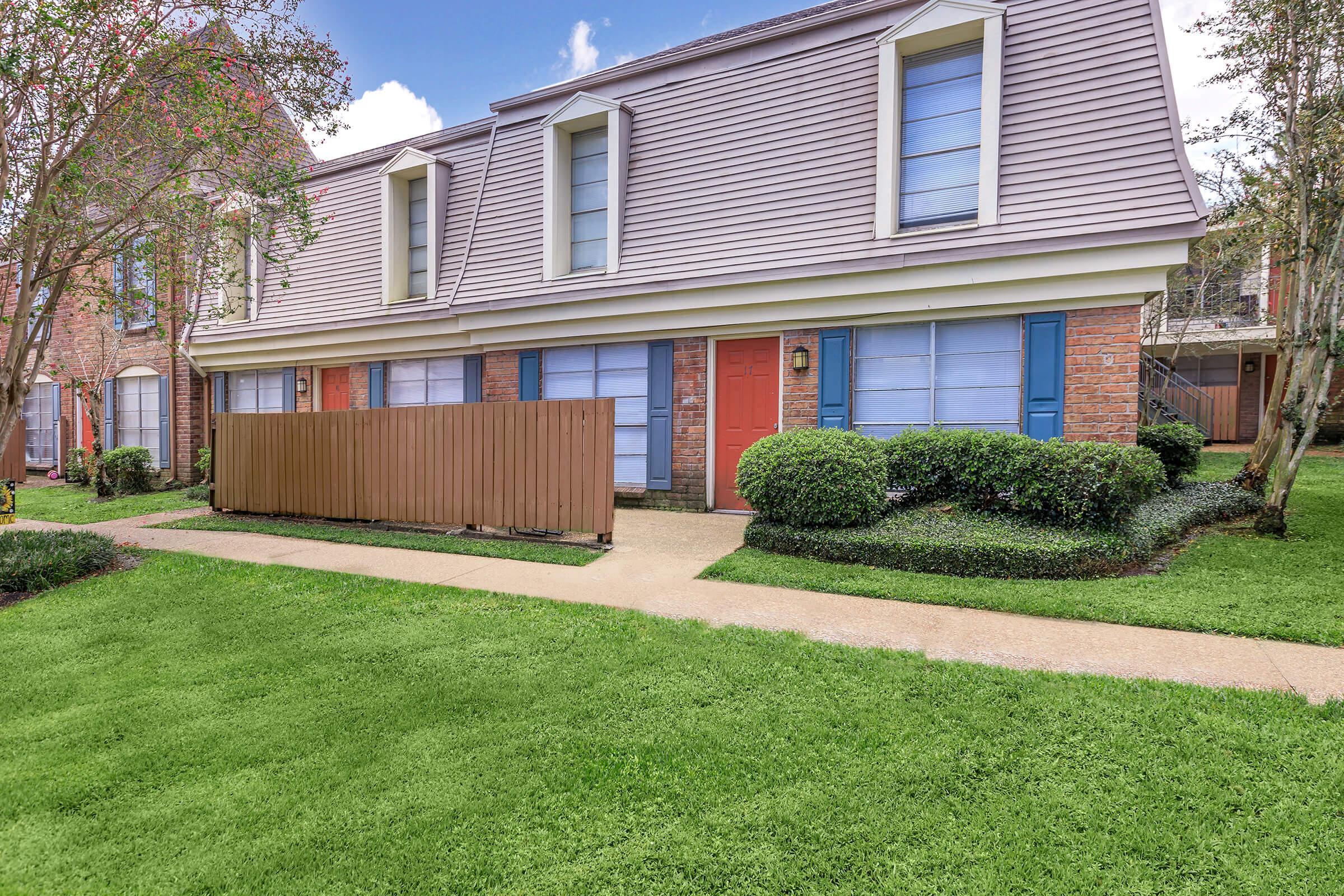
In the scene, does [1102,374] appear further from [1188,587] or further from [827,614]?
[827,614]

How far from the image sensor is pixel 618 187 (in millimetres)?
9406

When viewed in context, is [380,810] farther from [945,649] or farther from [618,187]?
[618,187]

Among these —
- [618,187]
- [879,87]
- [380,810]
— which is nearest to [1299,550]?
[879,87]

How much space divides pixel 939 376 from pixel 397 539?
690cm

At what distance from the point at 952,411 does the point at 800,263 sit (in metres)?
2.65

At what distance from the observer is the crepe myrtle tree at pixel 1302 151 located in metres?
6.33

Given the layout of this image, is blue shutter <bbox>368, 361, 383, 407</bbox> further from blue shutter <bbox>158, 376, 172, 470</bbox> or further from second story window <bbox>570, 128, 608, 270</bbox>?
blue shutter <bbox>158, 376, 172, 470</bbox>

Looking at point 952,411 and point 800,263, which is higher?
point 800,263

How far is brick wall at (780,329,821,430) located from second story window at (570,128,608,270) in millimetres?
3353

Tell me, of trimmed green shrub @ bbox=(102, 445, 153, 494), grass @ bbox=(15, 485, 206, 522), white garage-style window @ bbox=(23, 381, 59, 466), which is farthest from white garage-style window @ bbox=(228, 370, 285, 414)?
white garage-style window @ bbox=(23, 381, 59, 466)

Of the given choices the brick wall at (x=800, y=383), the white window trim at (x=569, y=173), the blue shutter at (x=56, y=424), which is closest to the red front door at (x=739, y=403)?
the brick wall at (x=800, y=383)

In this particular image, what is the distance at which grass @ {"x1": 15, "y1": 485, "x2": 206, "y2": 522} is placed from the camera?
9.88 m

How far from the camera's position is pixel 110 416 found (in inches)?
585

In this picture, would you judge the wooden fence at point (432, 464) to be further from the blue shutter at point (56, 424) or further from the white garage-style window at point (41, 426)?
the white garage-style window at point (41, 426)
